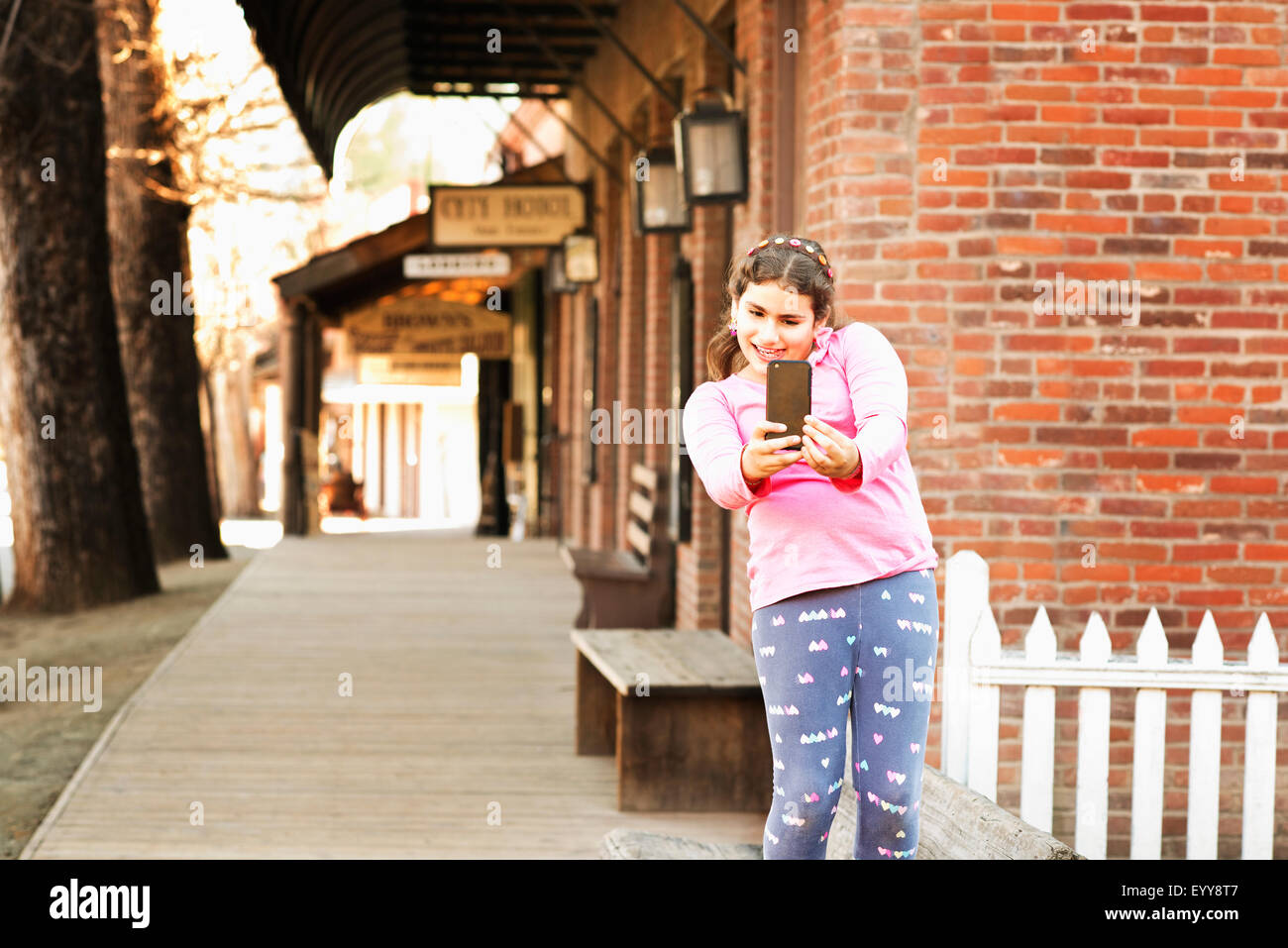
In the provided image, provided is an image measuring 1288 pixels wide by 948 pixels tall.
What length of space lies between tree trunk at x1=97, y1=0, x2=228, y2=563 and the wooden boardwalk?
4.30m

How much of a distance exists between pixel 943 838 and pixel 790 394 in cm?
143

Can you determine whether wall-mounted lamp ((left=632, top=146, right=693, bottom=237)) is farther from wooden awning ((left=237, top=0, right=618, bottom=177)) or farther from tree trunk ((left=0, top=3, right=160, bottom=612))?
tree trunk ((left=0, top=3, right=160, bottom=612))

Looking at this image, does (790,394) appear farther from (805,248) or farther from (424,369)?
(424,369)

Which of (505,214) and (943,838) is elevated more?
(505,214)

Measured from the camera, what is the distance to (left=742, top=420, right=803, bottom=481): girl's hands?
2693 millimetres

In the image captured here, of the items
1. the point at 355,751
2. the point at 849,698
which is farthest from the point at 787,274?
the point at 355,751

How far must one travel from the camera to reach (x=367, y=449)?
120 feet

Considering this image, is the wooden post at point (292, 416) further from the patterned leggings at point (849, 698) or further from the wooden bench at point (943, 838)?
the patterned leggings at point (849, 698)

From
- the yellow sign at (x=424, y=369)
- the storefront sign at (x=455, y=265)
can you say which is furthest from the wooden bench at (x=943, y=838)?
the yellow sign at (x=424, y=369)

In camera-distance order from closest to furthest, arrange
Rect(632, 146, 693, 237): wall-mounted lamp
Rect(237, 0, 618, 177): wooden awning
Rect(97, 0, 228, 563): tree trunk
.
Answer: Rect(632, 146, 693, 237): wall-mounted lamp → Rect(237, 0, 618, 177): wooden awning → Rect(97, 0, 228, 563): tree trunk

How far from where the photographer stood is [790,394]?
2686mm

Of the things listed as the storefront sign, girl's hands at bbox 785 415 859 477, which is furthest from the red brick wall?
the storefront sign

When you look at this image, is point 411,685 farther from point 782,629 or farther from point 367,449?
point 367,449

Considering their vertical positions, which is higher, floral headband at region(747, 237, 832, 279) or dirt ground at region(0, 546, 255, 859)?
floral headband at region(747, 237, 832, 279)
